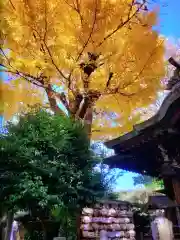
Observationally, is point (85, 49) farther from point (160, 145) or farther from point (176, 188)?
point (176, 188)

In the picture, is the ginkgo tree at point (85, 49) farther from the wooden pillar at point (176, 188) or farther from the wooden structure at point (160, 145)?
the wooden pillar at point (176, 188)

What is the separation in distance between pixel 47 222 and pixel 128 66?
14.8ft

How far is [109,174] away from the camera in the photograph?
6.69m

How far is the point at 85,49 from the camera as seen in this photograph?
18.4ft

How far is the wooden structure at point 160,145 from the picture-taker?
5.55 meters

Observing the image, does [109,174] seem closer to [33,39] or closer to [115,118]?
[115,118]

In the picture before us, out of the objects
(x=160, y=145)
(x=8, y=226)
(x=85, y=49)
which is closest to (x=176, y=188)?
(x=160, y=145)

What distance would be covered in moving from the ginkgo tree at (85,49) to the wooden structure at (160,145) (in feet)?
3.14

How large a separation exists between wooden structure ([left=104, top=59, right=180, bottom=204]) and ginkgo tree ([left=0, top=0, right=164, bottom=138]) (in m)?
0.96

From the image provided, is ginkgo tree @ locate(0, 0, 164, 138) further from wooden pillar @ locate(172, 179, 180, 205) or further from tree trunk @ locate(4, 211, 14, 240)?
tree trunk @ locate(4, 211, 14, 240)

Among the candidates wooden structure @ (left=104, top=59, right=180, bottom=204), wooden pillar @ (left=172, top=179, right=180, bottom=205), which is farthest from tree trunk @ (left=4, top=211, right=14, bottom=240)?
wooden pillar @ (left=172, top=179, right=180, bottom=205)

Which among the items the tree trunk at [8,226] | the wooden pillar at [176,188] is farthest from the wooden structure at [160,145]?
the tree trunk at [8,226]

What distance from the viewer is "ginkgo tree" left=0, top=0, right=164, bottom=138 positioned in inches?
219

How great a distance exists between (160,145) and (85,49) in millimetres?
2834
